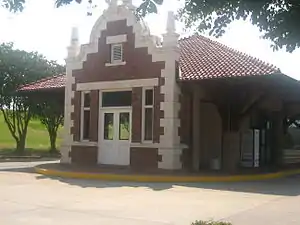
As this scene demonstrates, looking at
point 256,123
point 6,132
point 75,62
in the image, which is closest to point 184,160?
point 256,123

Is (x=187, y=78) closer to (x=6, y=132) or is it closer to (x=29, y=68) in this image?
(x=29, y=68)

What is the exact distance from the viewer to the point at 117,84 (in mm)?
19953

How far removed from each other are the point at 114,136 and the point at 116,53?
3.60 metres

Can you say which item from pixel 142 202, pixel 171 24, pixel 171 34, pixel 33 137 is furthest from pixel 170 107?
pixel 33 137

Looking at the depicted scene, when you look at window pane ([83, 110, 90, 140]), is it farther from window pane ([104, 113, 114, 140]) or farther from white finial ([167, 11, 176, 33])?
white finial ([167, 11, 176, 33])

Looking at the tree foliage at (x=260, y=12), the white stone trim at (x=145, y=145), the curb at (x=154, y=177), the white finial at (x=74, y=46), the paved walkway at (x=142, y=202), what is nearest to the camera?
the tree foliage at (x=260, y=12)

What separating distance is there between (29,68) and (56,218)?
26.1 meters

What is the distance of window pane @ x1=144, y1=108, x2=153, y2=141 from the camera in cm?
1916

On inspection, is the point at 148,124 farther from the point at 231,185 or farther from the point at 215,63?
the point at 231,185

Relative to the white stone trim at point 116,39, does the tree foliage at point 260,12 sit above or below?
below

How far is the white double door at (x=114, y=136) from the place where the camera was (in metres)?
20.0

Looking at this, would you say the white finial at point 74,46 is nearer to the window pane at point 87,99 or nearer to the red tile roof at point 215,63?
the window pane at point 87,99

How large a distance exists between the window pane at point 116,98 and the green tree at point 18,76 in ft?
42.2

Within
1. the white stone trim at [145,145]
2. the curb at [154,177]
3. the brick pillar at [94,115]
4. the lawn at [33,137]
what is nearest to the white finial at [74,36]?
the brick pillar at [94,115]
